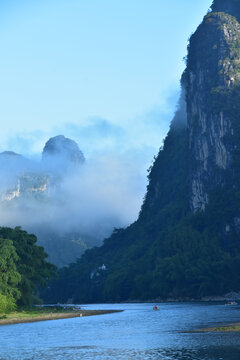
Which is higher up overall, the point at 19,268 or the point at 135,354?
the point at 19,268

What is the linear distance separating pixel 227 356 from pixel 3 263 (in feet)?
204

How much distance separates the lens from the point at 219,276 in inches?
6983

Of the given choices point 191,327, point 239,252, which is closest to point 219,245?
point 239,252

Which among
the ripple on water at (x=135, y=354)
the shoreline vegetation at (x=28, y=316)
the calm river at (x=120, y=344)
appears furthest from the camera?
the shoreline vegetation at (x=28, y=316)

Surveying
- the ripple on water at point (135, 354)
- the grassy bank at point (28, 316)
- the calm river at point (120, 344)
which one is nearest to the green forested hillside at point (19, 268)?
the grassy bank at point (28, 316)

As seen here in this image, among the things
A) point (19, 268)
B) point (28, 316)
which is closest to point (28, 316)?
point (28, 316)

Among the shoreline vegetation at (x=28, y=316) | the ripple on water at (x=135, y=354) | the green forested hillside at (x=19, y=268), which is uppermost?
the green forested hillside at (x=19, y=268)

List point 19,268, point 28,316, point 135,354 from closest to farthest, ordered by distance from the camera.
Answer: point 135,354
point 28,316
point 19,268

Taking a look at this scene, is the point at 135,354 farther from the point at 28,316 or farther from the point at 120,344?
the point at 28,316

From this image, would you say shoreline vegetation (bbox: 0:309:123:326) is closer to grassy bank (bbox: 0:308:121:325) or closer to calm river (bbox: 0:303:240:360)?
grassy bank (bbox: 0:308:121:325)

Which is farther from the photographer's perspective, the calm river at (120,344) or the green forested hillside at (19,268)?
the green forested hillside at (19,268)

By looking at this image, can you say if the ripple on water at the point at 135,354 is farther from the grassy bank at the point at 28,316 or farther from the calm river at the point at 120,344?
the grassy bank at the point at 28,316

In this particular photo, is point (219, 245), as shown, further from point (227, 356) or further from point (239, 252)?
point (227, 356)

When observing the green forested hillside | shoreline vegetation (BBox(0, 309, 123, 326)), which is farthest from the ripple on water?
the green forested hillside
